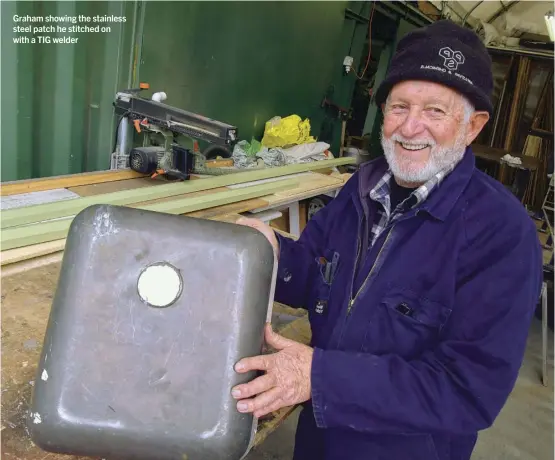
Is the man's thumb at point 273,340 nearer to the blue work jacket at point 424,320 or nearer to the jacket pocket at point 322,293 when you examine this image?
the blue work jacket at point 424,320

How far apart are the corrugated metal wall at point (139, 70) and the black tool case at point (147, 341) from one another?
1670mm

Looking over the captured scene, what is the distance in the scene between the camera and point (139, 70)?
2.44m

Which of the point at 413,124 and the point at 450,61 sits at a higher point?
the point at 450,61

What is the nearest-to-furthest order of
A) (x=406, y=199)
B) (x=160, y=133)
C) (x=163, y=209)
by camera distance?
(x=406, y=199) → (x=163, y=209) → (x=160, y=133)

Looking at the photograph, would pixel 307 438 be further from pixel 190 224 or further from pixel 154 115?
pixel 154 115

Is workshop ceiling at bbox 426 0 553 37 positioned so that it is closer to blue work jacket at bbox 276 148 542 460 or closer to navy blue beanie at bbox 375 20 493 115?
navy blue beanie at bbox 375 20 493 115

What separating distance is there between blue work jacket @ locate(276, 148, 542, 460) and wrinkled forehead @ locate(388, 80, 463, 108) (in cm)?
14

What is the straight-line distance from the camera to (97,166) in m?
2.46

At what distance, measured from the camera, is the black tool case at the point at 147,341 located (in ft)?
2.32

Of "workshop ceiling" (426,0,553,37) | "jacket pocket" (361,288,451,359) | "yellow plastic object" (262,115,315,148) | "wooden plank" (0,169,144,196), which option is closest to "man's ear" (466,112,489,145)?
"jacket pocket" (361,288,451,359)

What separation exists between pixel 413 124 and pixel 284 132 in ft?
7.89

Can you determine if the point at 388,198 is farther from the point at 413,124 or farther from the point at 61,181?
the point at 61,181
